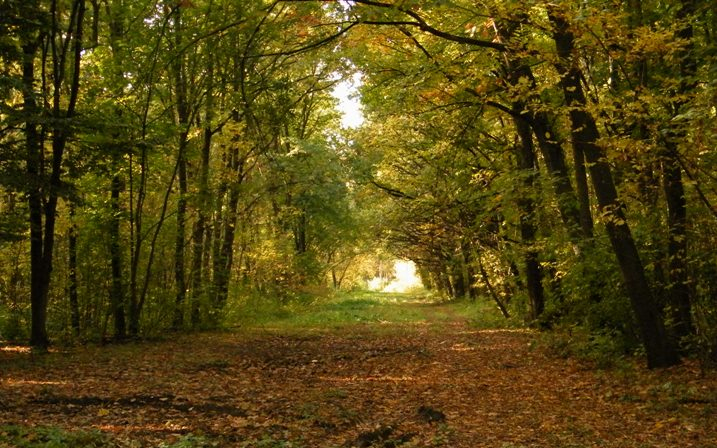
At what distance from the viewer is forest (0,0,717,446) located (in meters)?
7.57

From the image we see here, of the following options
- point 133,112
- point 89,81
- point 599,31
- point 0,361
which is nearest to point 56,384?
point 0,361

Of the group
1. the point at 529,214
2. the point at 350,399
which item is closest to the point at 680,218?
the point at 529,214

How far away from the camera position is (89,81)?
1191 centimetres

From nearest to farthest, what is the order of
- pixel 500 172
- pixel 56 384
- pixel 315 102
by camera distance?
pixel 56 384 < pixel 500 172 < pixel 315 102

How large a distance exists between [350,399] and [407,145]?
554 inches

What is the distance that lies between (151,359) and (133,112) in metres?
5.06

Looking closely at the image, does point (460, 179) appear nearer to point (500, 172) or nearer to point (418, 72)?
point (500, 172)

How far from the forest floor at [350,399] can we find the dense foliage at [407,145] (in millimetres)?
1232

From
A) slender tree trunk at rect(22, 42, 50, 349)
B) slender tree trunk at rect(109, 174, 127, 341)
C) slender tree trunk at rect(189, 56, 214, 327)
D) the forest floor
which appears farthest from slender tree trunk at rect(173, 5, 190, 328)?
slender tree trunk at rect(22, 42, 50, 349)

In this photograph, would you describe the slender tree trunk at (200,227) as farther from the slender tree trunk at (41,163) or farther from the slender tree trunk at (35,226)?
the slender tree trunk at (35,226)

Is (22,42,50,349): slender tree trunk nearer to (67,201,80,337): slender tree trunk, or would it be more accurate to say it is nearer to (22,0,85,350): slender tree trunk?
(22,0,85,350): slender tree trunk

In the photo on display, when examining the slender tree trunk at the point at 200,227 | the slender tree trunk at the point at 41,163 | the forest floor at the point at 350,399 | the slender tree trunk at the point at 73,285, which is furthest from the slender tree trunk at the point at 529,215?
the slender tree trunk at the point at 73,285

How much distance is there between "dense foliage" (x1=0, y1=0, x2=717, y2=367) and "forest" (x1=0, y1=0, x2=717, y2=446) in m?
0.06

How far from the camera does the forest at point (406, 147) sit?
7570mm
